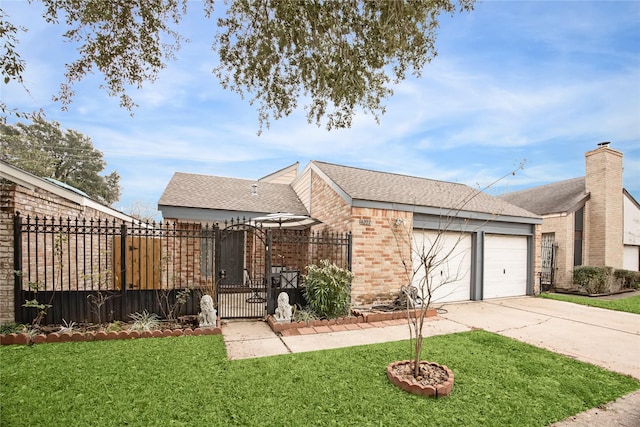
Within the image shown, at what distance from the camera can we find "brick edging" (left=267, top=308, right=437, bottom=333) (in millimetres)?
6535

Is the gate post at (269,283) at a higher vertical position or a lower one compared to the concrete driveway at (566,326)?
higher

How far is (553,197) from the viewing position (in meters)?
16.5

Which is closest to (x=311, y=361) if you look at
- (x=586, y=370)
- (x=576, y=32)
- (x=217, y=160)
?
(x=586, y=370)

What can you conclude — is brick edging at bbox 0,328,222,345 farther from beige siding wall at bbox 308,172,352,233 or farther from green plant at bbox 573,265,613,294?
green plant at bbox 573,265,613,294

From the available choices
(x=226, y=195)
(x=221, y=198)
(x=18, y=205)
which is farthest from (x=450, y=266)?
(x=18, y=205)

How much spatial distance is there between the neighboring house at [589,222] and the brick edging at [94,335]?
1554 centimetres

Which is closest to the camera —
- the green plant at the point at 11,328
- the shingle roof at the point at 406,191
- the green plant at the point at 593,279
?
the green plant at the point at 11,328

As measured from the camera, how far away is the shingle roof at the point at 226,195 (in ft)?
36.1

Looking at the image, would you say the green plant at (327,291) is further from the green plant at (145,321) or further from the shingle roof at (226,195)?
the shingle roof at (226,195)

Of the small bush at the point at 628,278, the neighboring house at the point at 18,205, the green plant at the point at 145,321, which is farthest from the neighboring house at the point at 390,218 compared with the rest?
the small bush at the point at 628,278

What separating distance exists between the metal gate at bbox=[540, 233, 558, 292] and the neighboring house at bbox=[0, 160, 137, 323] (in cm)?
1846

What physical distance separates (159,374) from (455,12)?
7136mm

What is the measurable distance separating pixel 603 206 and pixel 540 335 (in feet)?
40.5

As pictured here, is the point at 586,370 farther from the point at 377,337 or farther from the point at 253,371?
the point at 253,371
